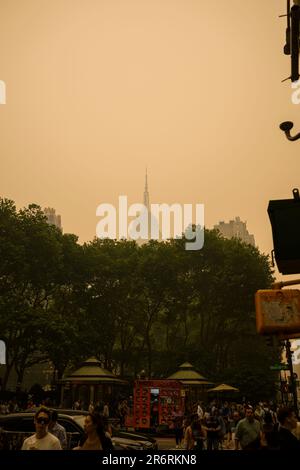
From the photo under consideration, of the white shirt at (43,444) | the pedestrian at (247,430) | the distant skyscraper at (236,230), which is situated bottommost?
the pedestrian at (247,430)

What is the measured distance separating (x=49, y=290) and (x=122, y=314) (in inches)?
292

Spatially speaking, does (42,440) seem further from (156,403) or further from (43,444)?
(156,403)

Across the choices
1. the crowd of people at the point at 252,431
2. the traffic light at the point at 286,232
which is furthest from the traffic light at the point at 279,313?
the crowd of people at the point at 252,431

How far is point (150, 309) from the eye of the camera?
46.4 m

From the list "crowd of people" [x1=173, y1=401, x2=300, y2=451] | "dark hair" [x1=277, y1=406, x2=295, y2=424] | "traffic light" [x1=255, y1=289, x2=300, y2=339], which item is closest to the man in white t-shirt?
"crowd of people" [x1=173, y1=401, x2=300, y2=451]

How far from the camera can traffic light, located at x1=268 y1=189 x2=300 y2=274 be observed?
4012 millimetres

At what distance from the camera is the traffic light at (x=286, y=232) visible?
4.01 m

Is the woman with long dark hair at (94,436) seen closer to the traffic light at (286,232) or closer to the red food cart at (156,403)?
the traffic light at (286,232)

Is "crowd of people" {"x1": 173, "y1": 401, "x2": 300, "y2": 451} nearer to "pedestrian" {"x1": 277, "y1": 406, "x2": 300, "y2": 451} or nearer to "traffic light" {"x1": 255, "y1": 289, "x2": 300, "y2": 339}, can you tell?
"pedestrian" {"x1": 277, "y1": 406, "x2": 300, "y2": 451}

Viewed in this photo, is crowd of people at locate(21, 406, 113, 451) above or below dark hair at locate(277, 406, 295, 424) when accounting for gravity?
below

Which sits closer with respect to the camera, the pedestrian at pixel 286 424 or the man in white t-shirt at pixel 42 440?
the man in white t-shirt at pixel 42 440

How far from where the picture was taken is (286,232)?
407 cm

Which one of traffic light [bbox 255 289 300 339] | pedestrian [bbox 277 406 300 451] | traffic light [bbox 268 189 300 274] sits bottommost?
pedestrian [bbox 277 406 300 451]

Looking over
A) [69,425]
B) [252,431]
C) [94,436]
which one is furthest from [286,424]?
[69,425]
